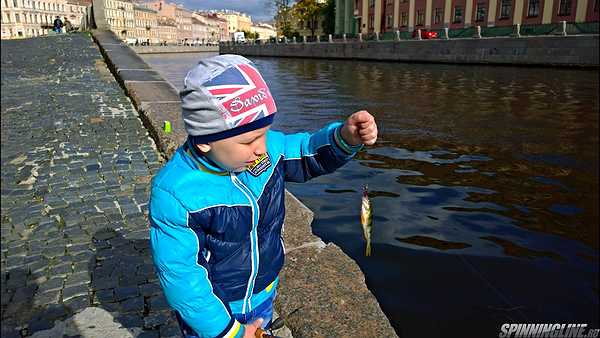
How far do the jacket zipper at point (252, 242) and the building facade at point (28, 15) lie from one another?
103 meters

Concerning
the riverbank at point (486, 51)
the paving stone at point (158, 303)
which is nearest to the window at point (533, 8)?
the riverbank at point (486, 51)

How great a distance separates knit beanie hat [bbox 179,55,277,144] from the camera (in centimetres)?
157

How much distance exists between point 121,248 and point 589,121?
1261 cm

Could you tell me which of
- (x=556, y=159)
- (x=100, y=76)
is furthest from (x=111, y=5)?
(x=556, y=159)

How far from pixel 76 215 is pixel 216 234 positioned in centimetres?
356

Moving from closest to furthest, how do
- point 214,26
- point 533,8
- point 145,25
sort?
point 533,8 < point 145,25 < point 214,26

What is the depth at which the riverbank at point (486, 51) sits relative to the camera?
2594 cm

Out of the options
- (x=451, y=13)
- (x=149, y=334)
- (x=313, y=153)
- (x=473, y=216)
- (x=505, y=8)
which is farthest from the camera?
(x=451, y=13)

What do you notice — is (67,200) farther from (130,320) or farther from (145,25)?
(145,25)

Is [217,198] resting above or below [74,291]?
above

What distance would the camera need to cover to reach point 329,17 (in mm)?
71750

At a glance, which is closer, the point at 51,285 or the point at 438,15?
the point at 51,285

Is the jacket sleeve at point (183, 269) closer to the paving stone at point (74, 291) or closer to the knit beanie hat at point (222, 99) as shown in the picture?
the knit beanie hat at point (222, 99)

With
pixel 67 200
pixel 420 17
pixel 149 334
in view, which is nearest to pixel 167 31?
pixel 420 17
